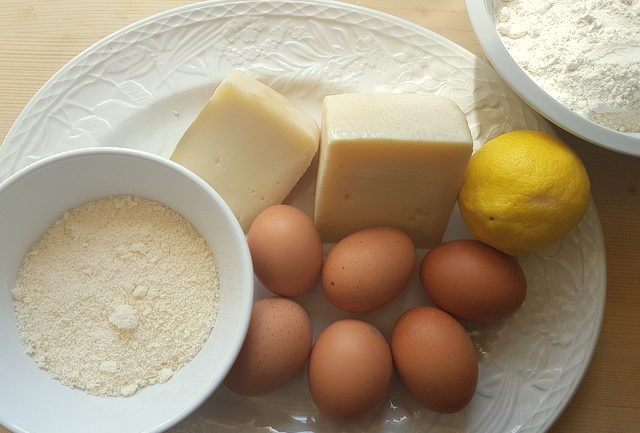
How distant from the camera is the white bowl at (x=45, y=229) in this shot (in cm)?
78

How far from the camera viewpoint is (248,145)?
3.08ft

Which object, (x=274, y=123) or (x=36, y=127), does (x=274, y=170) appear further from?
(x=36, y=127)

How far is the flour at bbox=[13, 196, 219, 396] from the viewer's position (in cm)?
82

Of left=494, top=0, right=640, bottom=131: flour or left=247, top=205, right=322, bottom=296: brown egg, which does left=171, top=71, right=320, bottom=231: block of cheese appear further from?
left=494, top=0, right=640, bottom=131: flour

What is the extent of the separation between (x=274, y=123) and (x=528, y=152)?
0.41 metres

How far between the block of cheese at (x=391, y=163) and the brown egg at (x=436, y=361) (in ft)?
0.57

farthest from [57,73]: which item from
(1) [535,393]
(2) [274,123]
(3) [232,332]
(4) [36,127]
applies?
(1) [535,393]

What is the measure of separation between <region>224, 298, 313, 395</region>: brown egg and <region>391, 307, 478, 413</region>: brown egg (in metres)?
0.16

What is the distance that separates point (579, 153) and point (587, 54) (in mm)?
217

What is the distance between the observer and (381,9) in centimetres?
107

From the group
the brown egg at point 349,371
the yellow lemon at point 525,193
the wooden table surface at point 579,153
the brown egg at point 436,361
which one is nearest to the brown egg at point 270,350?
the brown egg at point 349,371

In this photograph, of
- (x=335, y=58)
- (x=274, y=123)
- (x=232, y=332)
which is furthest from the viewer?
(x=335, y=58)

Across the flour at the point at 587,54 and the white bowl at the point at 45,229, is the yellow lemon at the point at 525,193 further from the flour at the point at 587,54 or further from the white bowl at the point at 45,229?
the white bowl at the point at 45,229

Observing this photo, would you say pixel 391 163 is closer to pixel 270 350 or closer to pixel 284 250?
pixel 284 250
